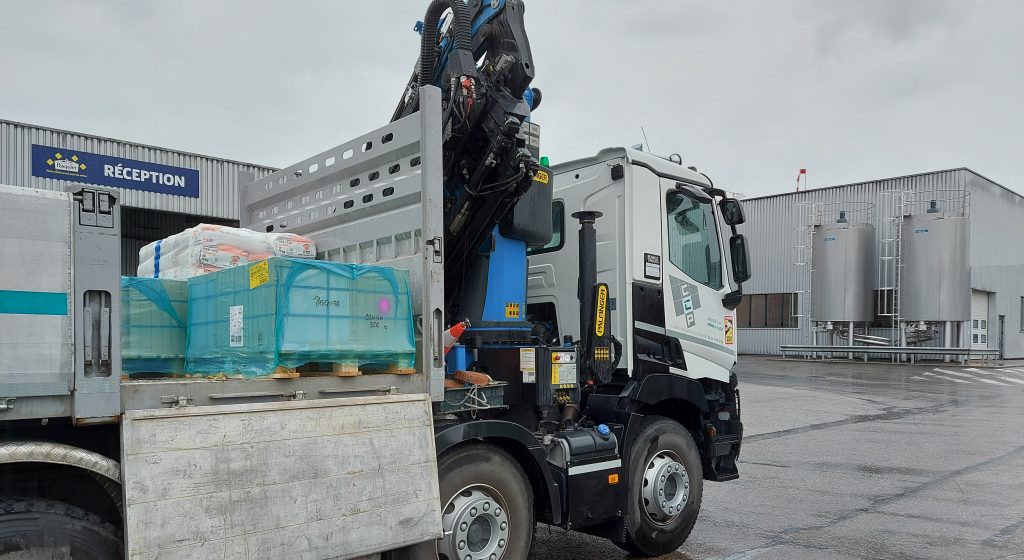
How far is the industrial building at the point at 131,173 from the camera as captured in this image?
16859 millimetres

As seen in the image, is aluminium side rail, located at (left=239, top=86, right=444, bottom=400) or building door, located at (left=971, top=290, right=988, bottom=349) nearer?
aluminium side rail, located at (left=239, top=86, right=444, bottom=400)

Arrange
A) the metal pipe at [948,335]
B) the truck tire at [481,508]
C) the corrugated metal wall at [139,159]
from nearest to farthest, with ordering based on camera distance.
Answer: the truck tire at [481,508] < the corrugated metal wall at [139,159] < the metal pipe at [948,335]

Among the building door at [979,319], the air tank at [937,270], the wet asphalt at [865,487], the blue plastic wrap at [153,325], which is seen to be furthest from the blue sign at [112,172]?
the building door at [979,319]

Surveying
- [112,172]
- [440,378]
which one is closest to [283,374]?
[440,378]

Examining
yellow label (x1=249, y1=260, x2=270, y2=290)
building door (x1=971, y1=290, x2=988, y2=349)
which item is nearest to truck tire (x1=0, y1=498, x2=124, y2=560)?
yellow label (x1=249, y1=260, x2=270, y2=290)

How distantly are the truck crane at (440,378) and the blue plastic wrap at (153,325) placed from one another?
0.63 meters

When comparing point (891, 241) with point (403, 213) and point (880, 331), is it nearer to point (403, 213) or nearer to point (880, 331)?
point (880, 331)

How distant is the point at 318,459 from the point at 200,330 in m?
1.07

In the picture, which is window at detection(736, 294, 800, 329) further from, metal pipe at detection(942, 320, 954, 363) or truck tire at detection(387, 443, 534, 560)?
truck tire at detection(387, 443, 534, 560)

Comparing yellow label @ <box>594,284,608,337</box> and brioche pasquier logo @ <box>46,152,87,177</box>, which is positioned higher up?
brioche pasquier logo @ <box>46,152,87,177</box>

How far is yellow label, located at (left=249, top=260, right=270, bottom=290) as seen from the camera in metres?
3.59

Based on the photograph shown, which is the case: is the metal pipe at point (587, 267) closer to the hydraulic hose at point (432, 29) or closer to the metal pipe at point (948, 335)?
the hydraulic hose at point (432, 29)

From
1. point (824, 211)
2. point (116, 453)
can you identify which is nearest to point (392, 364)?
point (116, 453)

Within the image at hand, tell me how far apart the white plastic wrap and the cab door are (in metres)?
2.91
